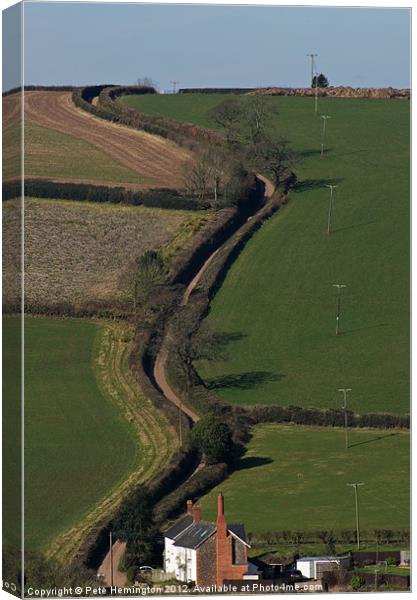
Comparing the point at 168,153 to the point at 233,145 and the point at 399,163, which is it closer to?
the point at 233,145

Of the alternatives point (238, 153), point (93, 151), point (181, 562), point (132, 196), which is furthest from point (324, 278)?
point (181, 562)

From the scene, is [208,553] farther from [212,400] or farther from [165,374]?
[165,374]

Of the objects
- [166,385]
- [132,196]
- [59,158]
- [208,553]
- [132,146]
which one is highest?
[132,146]

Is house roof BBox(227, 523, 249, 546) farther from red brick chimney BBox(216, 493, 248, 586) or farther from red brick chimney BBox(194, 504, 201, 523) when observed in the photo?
red brick chimney BBox(194, 504, 201, 523)

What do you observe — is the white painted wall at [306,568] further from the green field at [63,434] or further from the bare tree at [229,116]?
the bare tree at [229,116]

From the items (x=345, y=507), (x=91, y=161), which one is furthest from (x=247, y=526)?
(x=91, y=161)

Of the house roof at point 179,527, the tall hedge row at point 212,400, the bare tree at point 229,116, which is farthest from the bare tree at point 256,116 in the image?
the house roof at point 179,527
